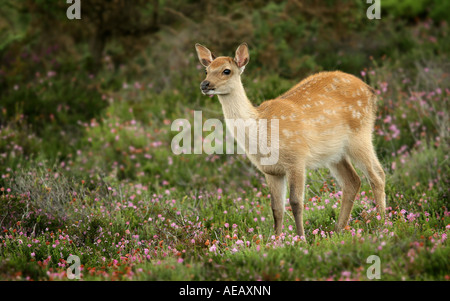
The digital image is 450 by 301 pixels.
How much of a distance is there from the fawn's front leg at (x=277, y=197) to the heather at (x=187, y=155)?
0.16 m

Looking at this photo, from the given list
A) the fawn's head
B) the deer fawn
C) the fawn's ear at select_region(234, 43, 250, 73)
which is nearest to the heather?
the deer fawn

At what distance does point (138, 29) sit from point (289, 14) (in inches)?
129

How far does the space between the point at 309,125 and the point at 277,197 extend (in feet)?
2.76

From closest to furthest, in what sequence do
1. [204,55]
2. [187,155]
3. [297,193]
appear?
[297,193]
[204,55]
[187,155]

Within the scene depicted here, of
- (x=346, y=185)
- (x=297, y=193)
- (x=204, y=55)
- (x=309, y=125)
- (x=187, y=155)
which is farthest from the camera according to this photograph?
(x=187, y=155)

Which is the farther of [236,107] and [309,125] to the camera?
[309,125]

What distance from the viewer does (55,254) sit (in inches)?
225

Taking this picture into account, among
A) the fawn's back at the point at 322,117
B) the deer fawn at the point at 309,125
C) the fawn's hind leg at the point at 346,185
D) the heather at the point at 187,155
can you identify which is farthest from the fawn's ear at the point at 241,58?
the heather at the point at 187,155

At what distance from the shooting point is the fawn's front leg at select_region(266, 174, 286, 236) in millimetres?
6000

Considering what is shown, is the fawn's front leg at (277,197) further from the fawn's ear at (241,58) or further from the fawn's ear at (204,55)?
the fawn's ear at (204,55)

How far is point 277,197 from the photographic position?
6035 millimetres

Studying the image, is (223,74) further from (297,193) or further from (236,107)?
(297,193)

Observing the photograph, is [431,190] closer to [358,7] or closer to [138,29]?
[358,7]

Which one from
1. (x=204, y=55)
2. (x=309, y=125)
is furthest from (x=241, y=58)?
(x=309, y=125)
